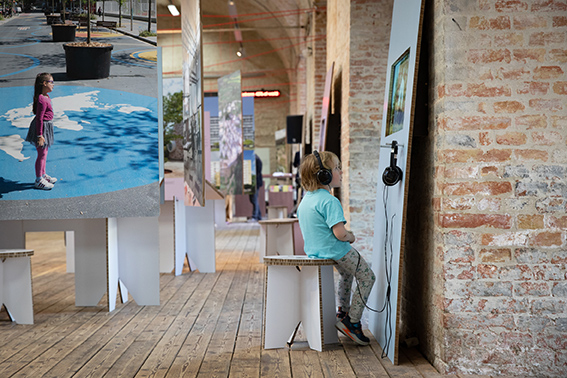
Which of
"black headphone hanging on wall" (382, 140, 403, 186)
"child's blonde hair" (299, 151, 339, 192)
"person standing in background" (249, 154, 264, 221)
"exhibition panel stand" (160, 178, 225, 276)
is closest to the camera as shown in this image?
"black headphone hanging on wall" (382, 140, 403, 186)

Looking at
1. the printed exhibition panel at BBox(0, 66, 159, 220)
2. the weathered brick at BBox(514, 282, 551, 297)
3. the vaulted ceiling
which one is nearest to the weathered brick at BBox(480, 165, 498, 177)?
the weathered brick at BBox(514, 282, 551, 297)

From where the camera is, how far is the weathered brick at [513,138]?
2.95 metres

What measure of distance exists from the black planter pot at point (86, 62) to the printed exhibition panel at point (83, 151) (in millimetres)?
59

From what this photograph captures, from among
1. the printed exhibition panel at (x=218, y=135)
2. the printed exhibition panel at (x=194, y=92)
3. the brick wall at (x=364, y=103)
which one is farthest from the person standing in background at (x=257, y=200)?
the printed exhibition panel at (x=194, y=92)

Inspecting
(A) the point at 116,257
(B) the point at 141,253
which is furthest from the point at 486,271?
(A) the point at 116,257

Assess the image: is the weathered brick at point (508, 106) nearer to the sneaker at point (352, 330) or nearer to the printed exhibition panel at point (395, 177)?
the printed exhibition panel at point (395, 177)

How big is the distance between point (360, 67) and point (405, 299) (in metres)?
2.99

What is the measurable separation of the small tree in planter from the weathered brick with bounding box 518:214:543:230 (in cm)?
304

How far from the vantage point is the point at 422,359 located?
3.21 m

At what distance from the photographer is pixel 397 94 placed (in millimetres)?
A: 3578

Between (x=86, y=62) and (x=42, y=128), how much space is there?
1.92ft

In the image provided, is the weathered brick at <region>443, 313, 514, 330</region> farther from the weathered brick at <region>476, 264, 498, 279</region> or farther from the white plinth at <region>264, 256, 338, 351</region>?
the white plinth at <region>264, 256, 338, 351</region>

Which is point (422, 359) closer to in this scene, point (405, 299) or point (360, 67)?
point (405, 299)

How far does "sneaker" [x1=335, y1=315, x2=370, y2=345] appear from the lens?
11.3 feet
